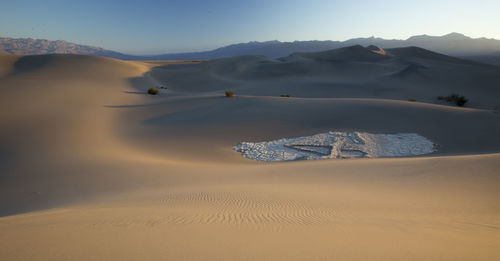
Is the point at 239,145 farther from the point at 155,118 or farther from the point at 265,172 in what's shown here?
the point at 155,118

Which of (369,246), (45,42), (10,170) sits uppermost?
(45,42)

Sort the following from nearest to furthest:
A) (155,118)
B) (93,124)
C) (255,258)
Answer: (255,258)
(93,124)
(155,118)

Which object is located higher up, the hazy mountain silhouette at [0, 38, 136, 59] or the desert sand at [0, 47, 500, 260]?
the hazy mountain silhouette at [0, 38, 136, 59]

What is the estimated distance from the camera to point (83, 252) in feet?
9.46

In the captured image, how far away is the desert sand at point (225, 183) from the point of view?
10.2 ft

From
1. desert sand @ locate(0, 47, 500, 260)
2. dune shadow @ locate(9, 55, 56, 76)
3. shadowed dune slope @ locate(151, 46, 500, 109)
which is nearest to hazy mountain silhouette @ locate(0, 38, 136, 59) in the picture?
dune shadow @ locate(9, 55, 56, 76)

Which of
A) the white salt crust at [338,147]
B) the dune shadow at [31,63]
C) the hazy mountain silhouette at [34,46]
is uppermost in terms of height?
the hazy mountain silhouette at [34,46]

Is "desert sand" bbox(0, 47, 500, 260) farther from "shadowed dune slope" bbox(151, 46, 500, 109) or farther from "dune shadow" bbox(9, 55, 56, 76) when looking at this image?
"shadowed dune slope" bbox(151, 46, 500, 109)

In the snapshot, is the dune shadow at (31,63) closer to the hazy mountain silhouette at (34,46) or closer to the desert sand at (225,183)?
the desert sand at (225,183)

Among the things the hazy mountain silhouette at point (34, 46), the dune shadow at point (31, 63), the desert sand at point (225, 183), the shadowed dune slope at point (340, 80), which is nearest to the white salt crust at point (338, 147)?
the desert sand at point (225, 183)

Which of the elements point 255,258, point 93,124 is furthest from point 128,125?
point 255,258

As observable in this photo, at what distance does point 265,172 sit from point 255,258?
4991 mm

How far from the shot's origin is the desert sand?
310 cm

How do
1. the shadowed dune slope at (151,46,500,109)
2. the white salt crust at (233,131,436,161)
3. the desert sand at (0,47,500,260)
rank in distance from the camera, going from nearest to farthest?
1. the desert sand at (0,47,500,260)
2. the white salt crust at (233,131,436,161)
3. the shadowed dune slope at (151,46,500,109)
